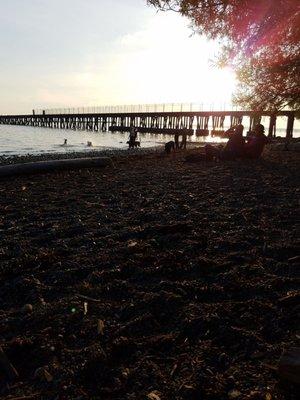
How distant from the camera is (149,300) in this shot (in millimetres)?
3221

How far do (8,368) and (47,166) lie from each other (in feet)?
33.8

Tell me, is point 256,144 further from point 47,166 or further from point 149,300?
point 149,300

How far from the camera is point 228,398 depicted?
6.84ft

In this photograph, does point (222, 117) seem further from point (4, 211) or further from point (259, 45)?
point (4, 211)

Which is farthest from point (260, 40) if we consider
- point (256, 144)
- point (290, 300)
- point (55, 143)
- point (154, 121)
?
point (154, 121)

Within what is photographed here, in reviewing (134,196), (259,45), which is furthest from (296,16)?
(134,196)

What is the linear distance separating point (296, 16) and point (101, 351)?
37.2 ft

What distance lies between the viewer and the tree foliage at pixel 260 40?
10.9m

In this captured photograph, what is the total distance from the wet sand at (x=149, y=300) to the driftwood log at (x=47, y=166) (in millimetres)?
5068

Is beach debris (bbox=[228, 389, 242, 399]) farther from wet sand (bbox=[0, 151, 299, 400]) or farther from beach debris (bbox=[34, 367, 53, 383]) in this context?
beach debris (bbox=[34, 367, 53, 383])

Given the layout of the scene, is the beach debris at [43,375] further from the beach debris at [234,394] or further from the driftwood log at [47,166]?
the driftwood log at [47,166]

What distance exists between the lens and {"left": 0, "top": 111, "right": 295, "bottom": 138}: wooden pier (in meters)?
54.5

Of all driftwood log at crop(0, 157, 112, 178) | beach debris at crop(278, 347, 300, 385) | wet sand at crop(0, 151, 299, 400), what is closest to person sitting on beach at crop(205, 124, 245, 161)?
driftwood log at crop(0, 157, 112, 178)

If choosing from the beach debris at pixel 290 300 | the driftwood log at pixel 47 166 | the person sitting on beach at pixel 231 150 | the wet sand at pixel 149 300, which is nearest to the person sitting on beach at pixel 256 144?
the person sitting on beach at pixel 231 150
